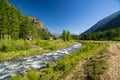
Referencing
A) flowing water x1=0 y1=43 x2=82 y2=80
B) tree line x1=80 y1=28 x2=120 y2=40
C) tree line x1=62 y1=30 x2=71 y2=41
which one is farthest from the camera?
tree line x1=80 y1=28 x2=120 y2=40

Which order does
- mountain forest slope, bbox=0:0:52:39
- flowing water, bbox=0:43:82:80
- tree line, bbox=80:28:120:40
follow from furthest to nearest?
1. tree line, bbox=80:28:120:40
2. mountain forest slope, bbox=0:0:52:39
3. flowing water, bbox=0:43:82:80

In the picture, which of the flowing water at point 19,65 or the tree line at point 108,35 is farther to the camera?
the tree line at point 108,35

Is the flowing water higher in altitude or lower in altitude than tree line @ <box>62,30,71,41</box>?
lower

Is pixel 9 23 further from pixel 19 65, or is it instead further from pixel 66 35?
pixel 66 35

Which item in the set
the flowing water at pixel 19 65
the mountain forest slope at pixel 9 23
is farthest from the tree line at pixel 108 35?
the flowing water at pixel 19 65

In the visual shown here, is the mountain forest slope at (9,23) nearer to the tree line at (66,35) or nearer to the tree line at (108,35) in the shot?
the tree line at (66,35)

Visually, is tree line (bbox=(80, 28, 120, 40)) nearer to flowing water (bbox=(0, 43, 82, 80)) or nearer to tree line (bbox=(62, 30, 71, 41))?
tree line (bbox=(62, 30, 71, 41))

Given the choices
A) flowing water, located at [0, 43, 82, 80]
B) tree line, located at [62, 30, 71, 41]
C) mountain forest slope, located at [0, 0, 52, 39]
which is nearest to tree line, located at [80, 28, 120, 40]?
tree line, located at [62, 30, 71, 41]

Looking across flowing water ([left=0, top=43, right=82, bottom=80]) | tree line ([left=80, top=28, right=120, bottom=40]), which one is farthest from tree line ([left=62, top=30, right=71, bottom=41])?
flowing water ([left=0, top=43, right=82, bottom=80])

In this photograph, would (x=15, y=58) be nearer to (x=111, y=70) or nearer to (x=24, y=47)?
(x=24, y=47)

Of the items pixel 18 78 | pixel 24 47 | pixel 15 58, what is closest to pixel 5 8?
pixel 24 47

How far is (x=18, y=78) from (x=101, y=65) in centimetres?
920

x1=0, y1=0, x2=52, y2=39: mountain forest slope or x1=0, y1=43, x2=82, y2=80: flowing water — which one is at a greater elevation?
x1=0, y1=0, x2=52, y2=39: mountain forest slope

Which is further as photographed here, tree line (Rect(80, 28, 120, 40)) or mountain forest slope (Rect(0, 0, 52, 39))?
tree line (Rect(80, 28, 120, 40))
